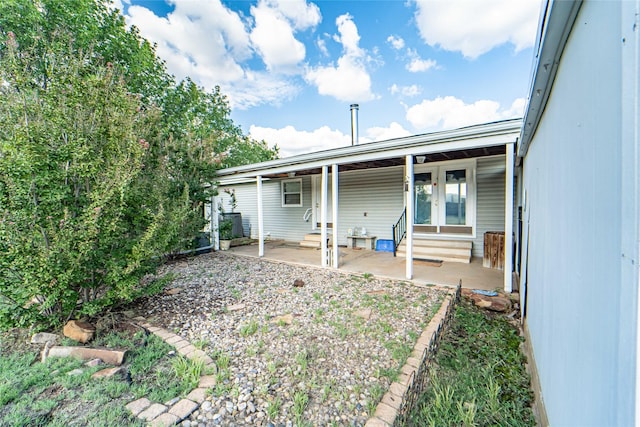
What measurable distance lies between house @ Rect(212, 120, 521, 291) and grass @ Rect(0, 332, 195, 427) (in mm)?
3977

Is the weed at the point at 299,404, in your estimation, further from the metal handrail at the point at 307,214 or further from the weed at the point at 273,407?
the metal handrail at the point at 307,214

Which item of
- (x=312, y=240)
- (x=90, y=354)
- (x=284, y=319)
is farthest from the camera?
(x=312, y=240)

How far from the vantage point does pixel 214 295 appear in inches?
175

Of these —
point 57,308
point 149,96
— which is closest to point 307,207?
point 57,308

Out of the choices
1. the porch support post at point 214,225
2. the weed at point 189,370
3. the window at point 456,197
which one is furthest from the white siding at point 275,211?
the weed at point 189,370

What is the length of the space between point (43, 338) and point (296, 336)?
270 centimetres

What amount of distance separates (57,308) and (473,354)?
15.2ft

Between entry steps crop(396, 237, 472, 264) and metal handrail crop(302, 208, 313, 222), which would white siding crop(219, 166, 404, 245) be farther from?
entry steps crop(396, 237, 472, 264)

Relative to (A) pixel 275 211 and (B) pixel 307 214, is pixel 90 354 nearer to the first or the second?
(B) pixel 307 214

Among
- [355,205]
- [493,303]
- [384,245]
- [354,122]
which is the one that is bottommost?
[493,303]

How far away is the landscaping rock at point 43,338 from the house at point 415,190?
447 cm

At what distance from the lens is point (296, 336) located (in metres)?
3.06

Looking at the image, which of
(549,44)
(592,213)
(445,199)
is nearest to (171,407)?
A: (592,213)

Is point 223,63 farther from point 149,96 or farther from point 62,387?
point 62,387
